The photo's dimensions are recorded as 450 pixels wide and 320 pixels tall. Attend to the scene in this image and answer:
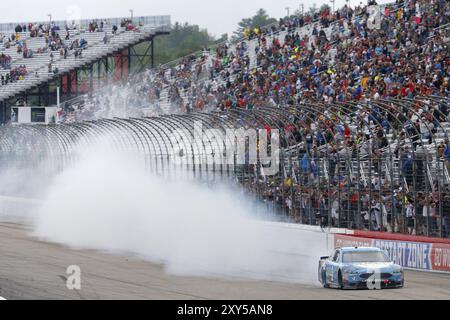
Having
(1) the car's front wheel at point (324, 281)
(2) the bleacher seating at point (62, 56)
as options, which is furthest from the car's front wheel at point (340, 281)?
(2) the bleacher seating at point (62, 56)

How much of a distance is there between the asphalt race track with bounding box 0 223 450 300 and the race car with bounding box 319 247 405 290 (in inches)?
13.3

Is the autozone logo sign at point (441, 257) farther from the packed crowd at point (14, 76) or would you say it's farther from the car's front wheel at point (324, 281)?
the packed crowd at point (14, 76)

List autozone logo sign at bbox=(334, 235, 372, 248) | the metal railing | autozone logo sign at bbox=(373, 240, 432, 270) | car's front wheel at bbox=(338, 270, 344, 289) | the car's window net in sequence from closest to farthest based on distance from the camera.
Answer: car's front wheel at bbox=(338, 270, 344, 289) → the car's window net → autozone logo sign at bbox=(373, 240, 432, 270) → the metal railing → autozone logo sign at bbox=(334, 235, 372, 248)

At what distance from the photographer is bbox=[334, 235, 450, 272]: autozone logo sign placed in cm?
2644

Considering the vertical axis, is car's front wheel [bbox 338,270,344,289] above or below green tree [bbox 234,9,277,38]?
below

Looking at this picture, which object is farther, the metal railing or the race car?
the metal railing

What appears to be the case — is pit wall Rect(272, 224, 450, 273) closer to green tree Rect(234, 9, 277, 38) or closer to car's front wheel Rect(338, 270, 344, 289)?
car's front wheel Rect(338, 270, 344, 289)

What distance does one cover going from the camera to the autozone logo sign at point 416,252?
2644cm

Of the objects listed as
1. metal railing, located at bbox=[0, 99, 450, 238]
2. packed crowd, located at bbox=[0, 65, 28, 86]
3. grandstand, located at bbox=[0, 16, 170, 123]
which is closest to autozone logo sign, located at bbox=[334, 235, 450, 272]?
metal railing, located at bbox=[0, 99, 450, 238]

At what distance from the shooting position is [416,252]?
27234 mm

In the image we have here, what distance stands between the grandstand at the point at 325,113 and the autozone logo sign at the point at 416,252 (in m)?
0.41

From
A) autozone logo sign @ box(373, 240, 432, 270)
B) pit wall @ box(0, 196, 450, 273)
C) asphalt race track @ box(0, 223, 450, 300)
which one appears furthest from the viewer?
autozone logo sign @ box(373, 240, 432, 270)

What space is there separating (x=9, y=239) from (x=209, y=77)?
845 inches
